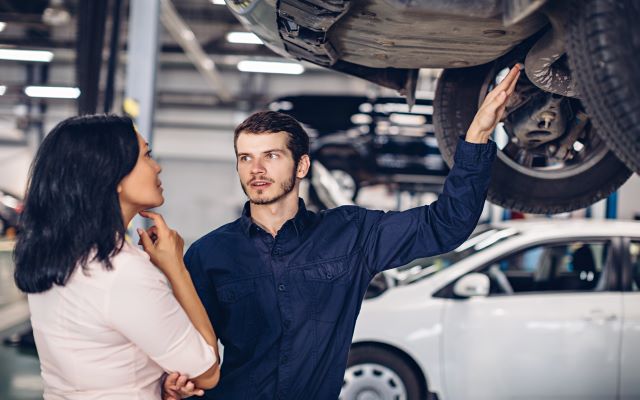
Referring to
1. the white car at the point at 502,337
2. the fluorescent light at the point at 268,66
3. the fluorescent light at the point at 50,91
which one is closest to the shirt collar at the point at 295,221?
the white car at the point at 502,337

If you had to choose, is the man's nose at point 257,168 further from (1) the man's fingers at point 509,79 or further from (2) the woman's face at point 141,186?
(1) the man's fingers at point 509,79

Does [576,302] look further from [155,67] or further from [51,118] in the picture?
[51,118]

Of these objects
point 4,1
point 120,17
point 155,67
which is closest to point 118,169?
point 155,67

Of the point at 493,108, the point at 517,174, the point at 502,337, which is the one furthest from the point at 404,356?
the point at 493,108

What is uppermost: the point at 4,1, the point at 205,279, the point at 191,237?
the point at 4,1

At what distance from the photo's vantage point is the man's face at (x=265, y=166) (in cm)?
186

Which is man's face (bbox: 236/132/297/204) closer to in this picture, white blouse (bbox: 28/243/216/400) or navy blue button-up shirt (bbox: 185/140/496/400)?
navy blue button-up shirt (bbox: 185/140/496/400)

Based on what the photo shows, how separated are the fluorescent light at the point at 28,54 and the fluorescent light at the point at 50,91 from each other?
1808mm

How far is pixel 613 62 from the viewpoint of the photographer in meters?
1.26

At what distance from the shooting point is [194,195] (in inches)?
708

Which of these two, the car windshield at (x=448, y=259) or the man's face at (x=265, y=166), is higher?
the man's face at (x=265, y=166)

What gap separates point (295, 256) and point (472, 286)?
211cm

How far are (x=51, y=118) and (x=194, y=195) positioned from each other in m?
4.32

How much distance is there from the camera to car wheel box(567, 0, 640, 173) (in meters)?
1.26
